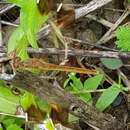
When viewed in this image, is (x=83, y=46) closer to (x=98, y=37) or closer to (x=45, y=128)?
(x=98, y=37)

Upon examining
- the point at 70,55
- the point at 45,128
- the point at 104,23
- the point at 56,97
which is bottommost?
the point at 45,128

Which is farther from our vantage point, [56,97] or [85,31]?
[85,31]

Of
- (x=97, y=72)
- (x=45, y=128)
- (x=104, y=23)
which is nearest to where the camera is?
(x=45, y=128)

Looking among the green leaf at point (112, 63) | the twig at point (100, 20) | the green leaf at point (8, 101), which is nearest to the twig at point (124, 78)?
the green leaf at point (112, 63)

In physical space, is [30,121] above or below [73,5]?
below

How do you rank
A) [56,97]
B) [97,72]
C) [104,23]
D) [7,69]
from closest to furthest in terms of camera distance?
[7,69] → [56,97] → [97,72] → [104,23]

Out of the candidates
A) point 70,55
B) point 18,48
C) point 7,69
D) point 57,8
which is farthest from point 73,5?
point 7,69
